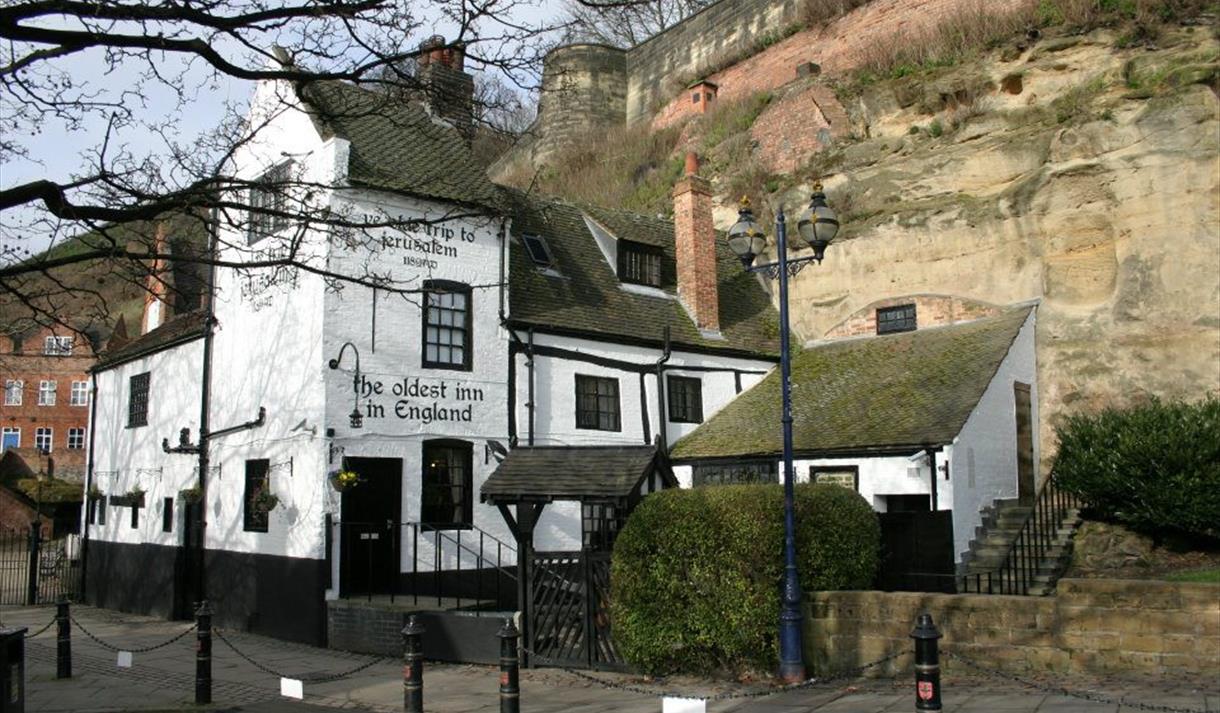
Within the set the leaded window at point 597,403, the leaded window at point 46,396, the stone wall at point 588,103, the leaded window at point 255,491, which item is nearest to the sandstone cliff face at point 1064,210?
the leaded window at point 597,403

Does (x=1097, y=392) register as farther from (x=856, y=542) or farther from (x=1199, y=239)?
(x=856, y=542)

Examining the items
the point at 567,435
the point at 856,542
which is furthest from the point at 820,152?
the point at 856,542

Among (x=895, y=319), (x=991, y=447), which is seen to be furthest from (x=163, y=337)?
(x=991, y=447)

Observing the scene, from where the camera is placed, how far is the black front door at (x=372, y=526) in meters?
15.5

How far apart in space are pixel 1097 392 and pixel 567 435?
34.1 ft

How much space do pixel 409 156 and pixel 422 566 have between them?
23.5 feet

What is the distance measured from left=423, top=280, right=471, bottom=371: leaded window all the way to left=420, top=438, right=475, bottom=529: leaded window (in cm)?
141

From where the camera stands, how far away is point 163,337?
2172 centimetres

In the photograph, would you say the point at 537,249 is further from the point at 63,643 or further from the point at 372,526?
the point at 63,643

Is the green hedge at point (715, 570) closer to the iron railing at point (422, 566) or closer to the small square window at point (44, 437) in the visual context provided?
the iron railing at point (422, 566)

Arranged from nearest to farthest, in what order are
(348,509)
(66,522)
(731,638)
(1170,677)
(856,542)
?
(1170,677) → (731,638) → (856,542) → (348,509) → (66,522)

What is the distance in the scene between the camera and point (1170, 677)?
31.3 ft

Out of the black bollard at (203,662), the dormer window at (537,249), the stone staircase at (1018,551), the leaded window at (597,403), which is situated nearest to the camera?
the black bollard at (203,662)

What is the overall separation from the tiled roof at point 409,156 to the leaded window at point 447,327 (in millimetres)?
1649
